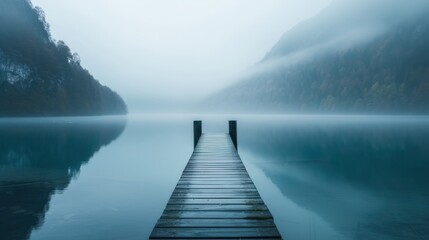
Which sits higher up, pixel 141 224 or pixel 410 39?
pixel 410 39

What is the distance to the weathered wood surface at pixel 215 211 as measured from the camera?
5.88 metres

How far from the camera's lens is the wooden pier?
19.3 ft

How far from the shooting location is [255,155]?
109ft

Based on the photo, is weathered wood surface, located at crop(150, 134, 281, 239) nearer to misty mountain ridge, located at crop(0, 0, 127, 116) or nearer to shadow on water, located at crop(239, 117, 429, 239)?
shadow on water, located at crop(239, 117, 429, 239)

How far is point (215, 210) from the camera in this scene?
7191mm

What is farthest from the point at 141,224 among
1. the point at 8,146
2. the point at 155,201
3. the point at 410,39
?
the point at 410,39

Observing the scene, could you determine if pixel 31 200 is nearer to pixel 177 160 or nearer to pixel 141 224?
pixel 141 224

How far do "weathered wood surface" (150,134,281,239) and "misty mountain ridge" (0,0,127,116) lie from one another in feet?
430

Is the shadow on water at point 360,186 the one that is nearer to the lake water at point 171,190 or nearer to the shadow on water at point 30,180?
the lake water at point 171,190

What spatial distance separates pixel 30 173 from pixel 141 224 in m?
12.9

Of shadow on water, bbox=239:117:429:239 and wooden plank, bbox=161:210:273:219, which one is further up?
wooden plank, bbox=161:210:273:219

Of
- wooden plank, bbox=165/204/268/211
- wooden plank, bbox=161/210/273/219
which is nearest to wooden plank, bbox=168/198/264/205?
wooden plank, bbox=165/204/268/211

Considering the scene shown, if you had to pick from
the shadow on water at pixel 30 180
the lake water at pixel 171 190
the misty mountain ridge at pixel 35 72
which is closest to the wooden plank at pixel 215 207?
the lake water at pixel 171 190

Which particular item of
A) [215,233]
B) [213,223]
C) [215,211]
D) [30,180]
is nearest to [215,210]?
[215,211]
